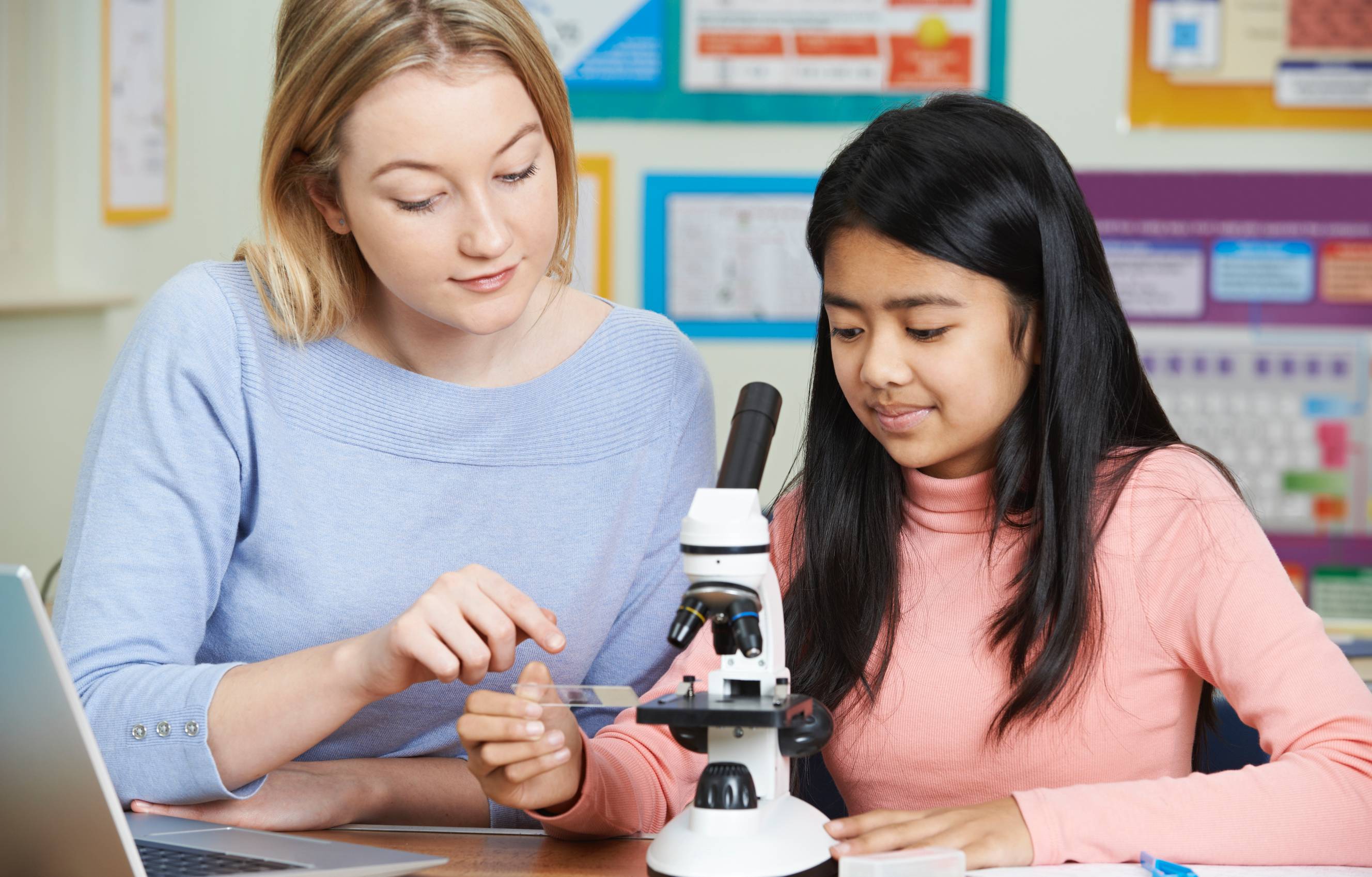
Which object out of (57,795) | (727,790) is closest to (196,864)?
(57,795)

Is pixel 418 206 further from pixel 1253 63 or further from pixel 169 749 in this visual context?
pixel 1253 63

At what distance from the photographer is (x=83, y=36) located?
2.28 meters

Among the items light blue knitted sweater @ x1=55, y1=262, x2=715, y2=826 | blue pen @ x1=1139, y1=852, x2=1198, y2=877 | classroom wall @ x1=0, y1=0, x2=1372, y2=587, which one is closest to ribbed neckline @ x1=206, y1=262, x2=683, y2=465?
light blue knitted sweater @ x1=55, y1=262, x2=715, y2=826

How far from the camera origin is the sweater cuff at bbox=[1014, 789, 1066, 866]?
912mm

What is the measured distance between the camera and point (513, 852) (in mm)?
932

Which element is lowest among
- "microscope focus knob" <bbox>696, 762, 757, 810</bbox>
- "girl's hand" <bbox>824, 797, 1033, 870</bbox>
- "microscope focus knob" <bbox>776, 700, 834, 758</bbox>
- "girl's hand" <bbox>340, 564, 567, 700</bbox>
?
"girl's hand" <bbox>824, 797, 1033, 870</bbox>

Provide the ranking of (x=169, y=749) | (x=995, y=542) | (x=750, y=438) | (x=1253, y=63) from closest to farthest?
(x=750, y=438) → (x=169, y=749) → (x=995, y=542) → (x=1253, y=63)

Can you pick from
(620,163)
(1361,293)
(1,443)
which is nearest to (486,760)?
(620,163)

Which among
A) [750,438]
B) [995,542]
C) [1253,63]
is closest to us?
[750,438]

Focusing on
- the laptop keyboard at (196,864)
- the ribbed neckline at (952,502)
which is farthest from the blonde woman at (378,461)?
the ribbed neckline at (952,502)

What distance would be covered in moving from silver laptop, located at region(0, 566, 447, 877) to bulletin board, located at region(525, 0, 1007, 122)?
1.58 m

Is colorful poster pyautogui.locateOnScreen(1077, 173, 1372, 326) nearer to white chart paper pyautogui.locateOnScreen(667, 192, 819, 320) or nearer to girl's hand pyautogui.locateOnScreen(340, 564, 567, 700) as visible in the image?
white chart paper pyautogui.locateOnScreen(667, 192, 819, 320)

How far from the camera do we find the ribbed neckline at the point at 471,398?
1.18 metres

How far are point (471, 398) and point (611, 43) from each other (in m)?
1.13
